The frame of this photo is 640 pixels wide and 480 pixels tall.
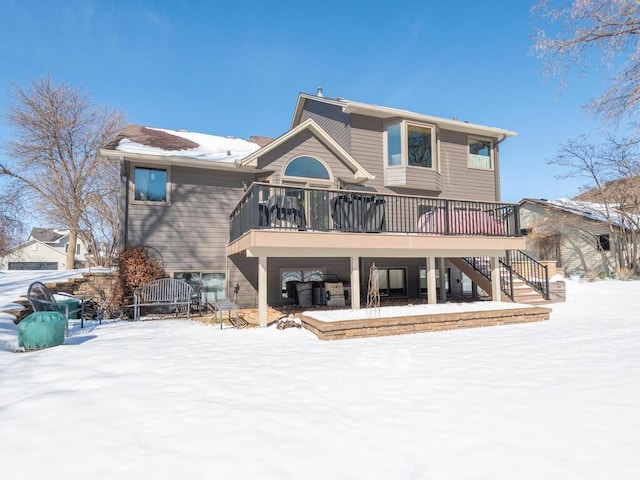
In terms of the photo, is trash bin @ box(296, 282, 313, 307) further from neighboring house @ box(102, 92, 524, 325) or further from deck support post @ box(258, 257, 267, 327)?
deck support post @ box(258, 257, 267, 327)

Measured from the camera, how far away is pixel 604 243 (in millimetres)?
21844

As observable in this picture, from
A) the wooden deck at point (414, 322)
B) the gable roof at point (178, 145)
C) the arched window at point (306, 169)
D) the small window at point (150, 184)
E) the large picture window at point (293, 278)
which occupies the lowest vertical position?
the wooden deck at point (414, 322)

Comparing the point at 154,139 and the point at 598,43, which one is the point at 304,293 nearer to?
the point at 154,139

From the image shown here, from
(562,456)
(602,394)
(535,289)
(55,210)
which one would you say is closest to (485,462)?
(562,456)

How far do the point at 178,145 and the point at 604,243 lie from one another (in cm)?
2559

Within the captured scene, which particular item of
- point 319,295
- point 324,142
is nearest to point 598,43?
point 324,142

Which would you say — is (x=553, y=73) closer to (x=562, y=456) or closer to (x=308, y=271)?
(x=308, y=271)

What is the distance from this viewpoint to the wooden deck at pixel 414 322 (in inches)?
261

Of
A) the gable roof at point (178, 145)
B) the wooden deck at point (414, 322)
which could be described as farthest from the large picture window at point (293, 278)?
the gable roof at point (178, 145)

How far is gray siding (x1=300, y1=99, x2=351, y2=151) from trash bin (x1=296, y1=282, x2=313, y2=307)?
16.9ft

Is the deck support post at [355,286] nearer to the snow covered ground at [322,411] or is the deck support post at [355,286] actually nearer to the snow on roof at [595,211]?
the snow covered ground at [322,411]

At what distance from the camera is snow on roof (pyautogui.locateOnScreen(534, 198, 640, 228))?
2044cm

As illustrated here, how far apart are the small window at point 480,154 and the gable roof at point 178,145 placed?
8975mm

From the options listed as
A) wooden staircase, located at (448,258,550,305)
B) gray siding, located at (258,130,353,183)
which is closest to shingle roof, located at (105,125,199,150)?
gray siding, located at (258,130,353,183)
